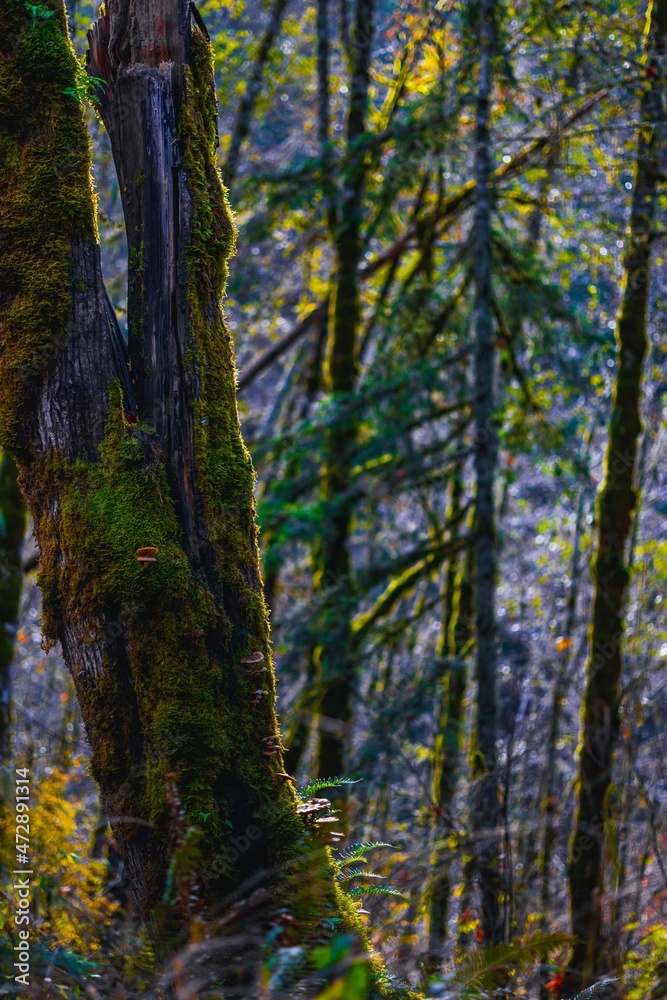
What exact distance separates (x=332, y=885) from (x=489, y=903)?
3069 millimetres

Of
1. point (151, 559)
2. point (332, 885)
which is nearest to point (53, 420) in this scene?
point (151, 559)

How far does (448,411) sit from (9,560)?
4142 millimetres

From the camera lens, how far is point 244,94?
1038 centimetres

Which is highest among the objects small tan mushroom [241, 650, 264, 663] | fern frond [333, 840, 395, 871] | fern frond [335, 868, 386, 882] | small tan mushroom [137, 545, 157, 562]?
small tan mushroom [137, 545, 157, 562]

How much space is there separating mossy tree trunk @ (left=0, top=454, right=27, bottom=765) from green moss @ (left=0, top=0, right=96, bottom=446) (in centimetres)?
475

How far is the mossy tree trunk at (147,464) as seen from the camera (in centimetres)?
286

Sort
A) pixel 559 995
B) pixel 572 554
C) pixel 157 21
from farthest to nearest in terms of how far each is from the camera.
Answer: pixel 572 554
pixel 559 995
pixel 157 21

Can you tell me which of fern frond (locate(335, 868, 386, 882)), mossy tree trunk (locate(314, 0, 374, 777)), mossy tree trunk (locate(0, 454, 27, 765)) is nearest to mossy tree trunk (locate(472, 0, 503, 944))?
mossy tree trunk (locate(314, 0, 374, 777))

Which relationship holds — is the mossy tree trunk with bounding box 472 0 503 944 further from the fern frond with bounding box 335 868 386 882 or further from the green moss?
the green moss

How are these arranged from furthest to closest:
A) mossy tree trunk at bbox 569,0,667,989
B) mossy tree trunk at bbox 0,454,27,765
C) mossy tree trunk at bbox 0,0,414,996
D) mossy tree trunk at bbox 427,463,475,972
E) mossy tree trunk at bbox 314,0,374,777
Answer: mossy tree trunk at bbox 314,0,374,777 → mossy tree trunk at bbox 0,454,27,765 → mossy tree trunk at bbox 427,463,475,972 → mossy tree trunk at bbox 569,0,667,989 → mossy tree trunk at bbox 0,0,414,996

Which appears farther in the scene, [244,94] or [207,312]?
[244,94]

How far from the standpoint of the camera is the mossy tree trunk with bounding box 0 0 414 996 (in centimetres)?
286

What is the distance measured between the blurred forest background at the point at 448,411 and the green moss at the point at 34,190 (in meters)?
3.08

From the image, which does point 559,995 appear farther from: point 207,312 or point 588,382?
point 588,382
